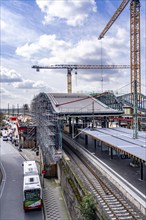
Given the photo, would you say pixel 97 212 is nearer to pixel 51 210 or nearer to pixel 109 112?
pixel 51 210

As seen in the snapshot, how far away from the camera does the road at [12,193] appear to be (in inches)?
807

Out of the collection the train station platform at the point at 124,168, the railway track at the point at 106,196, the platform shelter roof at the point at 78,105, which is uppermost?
the platform shelter roof at the point at 78,105

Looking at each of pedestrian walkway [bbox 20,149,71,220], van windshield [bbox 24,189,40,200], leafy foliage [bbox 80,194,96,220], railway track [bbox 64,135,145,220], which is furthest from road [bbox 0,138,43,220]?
leafy foliage [bbox 80,194,96,220]

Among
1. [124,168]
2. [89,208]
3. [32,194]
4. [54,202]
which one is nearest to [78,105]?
[54,202]

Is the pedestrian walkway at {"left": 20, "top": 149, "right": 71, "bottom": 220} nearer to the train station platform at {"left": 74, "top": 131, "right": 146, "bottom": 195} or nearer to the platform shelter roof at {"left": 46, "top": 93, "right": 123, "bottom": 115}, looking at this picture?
the train station platform at {"left": 74, "top": 131, "right": 146, "bottom": 195}

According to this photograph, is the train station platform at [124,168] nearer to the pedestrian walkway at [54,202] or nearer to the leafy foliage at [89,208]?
the leafy foliage at [89,208]

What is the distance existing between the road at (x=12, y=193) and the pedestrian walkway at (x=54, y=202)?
0.96m

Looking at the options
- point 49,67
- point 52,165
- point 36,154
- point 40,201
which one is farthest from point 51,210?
point 49,67

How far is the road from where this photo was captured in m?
20.5

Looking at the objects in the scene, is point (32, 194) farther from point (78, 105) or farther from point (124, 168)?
point (78, 105)

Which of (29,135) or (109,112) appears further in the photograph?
(29,135)

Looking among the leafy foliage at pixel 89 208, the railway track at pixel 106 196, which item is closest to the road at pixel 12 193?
the railway track at pixel 106 196

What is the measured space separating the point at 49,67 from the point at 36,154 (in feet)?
169

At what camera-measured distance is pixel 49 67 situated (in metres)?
89.8
